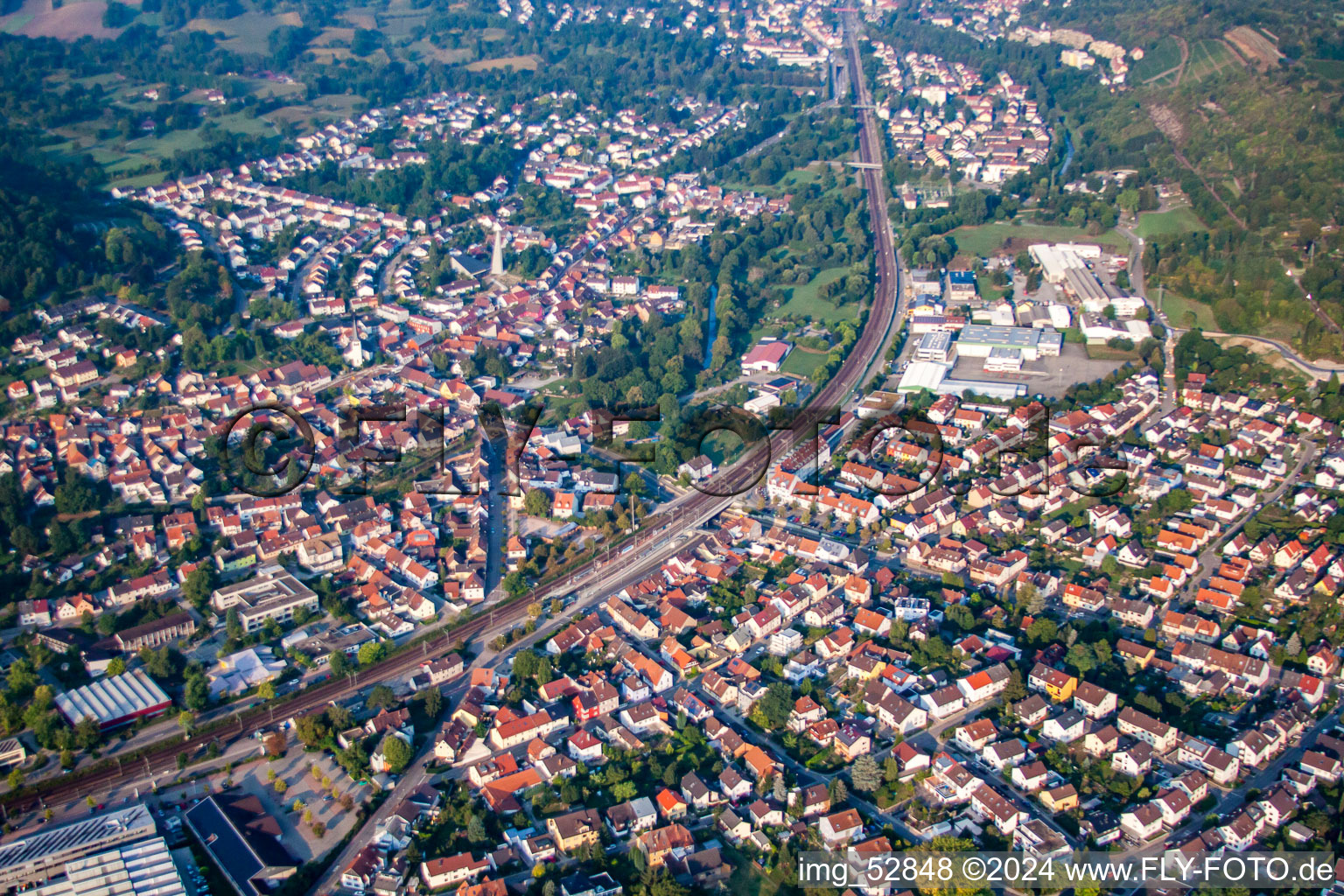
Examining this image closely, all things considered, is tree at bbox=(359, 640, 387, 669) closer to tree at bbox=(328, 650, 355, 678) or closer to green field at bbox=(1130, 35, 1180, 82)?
tree at bbox=(328, 650, 355, 678)

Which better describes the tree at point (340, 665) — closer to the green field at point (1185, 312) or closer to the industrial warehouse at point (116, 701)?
the industrial warehouse at point (116, 701)

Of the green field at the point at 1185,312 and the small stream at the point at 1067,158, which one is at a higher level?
the small stream at the point at 1067,158

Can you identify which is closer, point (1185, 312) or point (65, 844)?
point (65, 844)

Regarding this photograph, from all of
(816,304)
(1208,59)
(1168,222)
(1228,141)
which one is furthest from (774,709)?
(1208,59)

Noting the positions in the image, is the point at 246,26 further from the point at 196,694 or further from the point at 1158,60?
the point at 196,694

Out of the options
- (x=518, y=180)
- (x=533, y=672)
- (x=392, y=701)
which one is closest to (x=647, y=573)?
(x=533, y=672)

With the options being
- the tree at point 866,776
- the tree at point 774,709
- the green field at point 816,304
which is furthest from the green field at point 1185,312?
the tree at point 866,776
